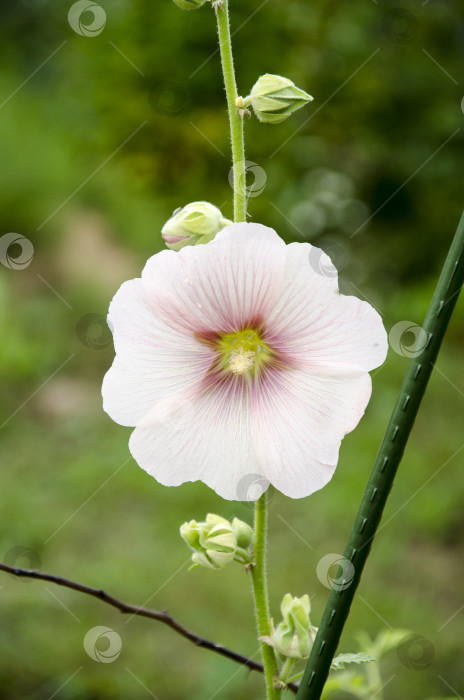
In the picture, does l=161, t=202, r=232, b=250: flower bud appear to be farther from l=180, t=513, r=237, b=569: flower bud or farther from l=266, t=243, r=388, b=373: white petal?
l=180, t=513, r=237, b=569: flower bud

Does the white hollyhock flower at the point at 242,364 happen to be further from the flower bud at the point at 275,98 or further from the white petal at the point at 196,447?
the flower bud at the point at 275,98

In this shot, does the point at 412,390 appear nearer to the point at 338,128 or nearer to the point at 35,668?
the point at 35,668

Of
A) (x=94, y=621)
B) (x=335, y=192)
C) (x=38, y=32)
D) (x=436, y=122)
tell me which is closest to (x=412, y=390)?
(x=94, y=621)

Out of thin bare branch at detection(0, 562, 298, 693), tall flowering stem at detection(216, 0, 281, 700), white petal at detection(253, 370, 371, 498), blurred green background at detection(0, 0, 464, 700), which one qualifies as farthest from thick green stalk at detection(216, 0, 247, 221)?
blurred green background at detection(0, 0, 464, 700)

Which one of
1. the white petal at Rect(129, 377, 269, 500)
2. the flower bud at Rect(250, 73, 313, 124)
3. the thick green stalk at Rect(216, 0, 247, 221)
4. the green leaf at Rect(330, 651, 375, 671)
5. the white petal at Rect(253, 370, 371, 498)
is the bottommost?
the green leaf at Rect(330, 651, 375, 671)

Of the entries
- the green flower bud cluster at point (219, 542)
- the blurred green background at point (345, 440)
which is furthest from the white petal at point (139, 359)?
the blurred green background at point (345, 440)

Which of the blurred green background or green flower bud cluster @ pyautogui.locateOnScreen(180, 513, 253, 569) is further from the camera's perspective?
the blurred green background
